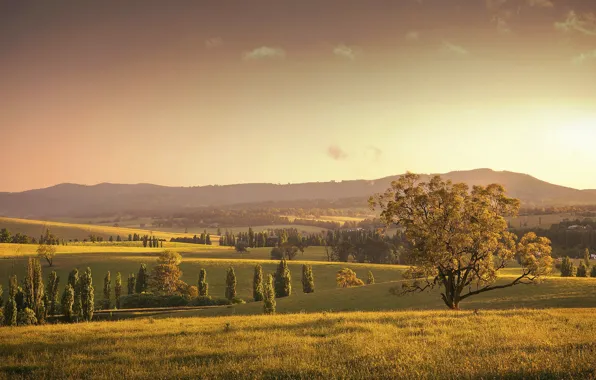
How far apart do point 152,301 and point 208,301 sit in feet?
41.1

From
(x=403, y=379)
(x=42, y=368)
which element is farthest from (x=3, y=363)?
(x=403, y=379)

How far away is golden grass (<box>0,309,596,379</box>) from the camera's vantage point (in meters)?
13.5

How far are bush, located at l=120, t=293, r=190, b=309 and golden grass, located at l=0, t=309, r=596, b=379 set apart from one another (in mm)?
72487

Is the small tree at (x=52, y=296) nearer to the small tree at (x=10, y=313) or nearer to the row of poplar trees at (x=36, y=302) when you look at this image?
the row of poplar trees at (x=36, y=302)

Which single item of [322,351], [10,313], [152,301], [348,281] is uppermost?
[322,351]

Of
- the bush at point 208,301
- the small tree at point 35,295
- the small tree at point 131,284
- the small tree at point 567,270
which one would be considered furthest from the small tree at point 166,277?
the small tree at point 567,270

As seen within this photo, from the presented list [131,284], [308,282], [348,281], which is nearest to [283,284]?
[308,282]

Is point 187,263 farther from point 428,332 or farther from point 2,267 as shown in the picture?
point 428,332

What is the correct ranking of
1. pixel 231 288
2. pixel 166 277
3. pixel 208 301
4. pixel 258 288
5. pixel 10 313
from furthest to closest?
pixel 166 277 < pixel 231 288 < pixel 208 301 < pixel 258 288 < pixel 10 313

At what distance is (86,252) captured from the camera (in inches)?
6245

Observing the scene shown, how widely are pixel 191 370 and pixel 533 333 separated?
52.3 ft

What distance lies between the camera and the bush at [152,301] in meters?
95.3

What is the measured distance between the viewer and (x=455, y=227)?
3328 cm

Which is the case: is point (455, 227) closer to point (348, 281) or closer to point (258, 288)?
point (258, 288)
